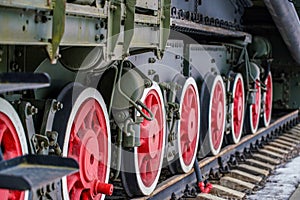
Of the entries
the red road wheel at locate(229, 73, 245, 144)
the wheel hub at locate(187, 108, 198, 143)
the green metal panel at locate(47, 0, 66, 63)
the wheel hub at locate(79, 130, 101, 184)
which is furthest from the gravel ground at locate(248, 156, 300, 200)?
the green metal panel at locate(47, 0, 66, 63)

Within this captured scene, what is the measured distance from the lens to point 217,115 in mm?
7301

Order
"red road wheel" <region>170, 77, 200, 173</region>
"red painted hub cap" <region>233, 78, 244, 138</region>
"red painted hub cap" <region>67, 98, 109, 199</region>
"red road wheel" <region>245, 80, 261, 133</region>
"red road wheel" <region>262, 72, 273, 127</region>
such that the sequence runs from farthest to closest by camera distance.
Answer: "red road wheel" <region>262, 72, 273, 127</region>
"red road wheel" <region>245, 80, 261, 133</region>
"red painted hub cap" <region>233, 78, 244, 138</region>
"red road wheel" <region>170, 77, 200, 173</region>
"red painted hub cap" <region>67, 98, 109, 199</region>

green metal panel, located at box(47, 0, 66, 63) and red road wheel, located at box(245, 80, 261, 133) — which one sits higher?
green metal panel, located at box(47, 0, 66, 63)

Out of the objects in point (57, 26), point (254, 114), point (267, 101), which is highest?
point (57, 26)

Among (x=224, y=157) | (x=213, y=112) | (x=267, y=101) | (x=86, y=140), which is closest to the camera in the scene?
(x=86, y=140)

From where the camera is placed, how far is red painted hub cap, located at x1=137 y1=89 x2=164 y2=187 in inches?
202

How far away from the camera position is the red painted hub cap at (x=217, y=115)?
721 centimetres

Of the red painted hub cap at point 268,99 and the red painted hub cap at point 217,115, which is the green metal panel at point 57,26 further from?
the red painted hub cap at point 268,99

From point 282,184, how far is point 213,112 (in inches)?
39.6

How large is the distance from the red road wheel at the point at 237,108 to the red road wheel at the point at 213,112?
0.48 meters

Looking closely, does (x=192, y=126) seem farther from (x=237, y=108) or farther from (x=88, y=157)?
(x=88, y=157)

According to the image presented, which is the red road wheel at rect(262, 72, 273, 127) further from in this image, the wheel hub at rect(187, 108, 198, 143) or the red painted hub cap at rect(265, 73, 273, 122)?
the wheel hub at rect(187, 108, 198, 143)

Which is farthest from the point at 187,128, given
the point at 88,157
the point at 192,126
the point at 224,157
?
the point at 88,157

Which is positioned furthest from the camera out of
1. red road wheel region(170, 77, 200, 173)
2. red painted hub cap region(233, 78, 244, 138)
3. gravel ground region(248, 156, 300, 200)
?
red painted hub cap region(233, 78, 244, 138)
